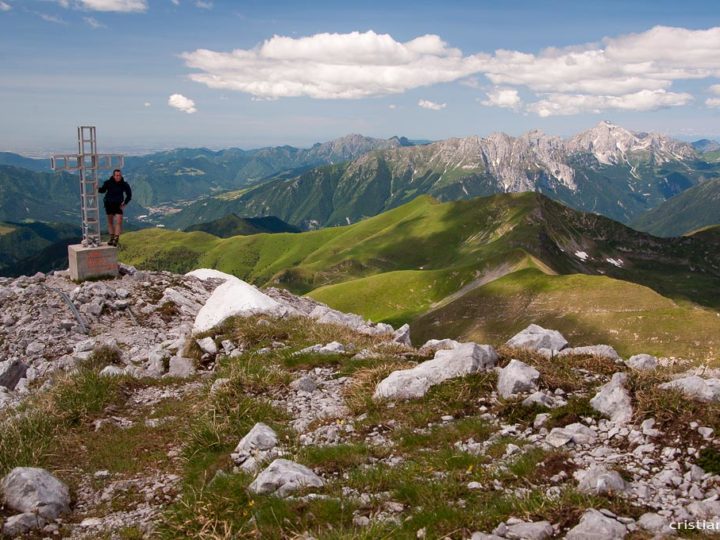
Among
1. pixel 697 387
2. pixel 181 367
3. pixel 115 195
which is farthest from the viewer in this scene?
pixel 115 195

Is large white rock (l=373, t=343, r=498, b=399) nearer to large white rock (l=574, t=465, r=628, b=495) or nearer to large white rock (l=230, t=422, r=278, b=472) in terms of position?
large white rock (l=230, t=422, r=278, b=472)

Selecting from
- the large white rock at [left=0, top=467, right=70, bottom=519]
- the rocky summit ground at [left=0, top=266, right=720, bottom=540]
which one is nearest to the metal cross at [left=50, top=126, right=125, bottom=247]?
the rocky summit ground at [left=0, top=266, right=720, bottom=540]

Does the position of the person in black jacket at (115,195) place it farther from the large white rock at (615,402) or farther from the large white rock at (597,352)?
the large white rock at (615,402)

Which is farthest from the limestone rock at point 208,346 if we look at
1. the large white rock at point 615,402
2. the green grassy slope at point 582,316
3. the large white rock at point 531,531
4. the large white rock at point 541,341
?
the green grassy slope at point 582,316

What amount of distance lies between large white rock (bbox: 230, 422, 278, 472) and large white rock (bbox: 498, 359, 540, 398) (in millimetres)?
5235

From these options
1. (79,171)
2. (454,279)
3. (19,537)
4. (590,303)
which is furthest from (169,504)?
(454,279)

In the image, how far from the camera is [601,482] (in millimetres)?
7387

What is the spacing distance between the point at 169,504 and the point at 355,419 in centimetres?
426

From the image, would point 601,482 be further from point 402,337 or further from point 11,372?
point 11,372

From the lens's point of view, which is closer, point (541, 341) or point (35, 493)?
point (35, 493)

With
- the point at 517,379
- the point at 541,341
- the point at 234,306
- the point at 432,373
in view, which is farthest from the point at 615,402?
the point at 234,306

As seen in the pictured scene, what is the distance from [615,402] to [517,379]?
2.13 metres

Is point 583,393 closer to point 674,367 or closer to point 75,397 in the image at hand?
point 674,367

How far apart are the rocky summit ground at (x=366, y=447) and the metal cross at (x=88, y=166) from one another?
13.3m
